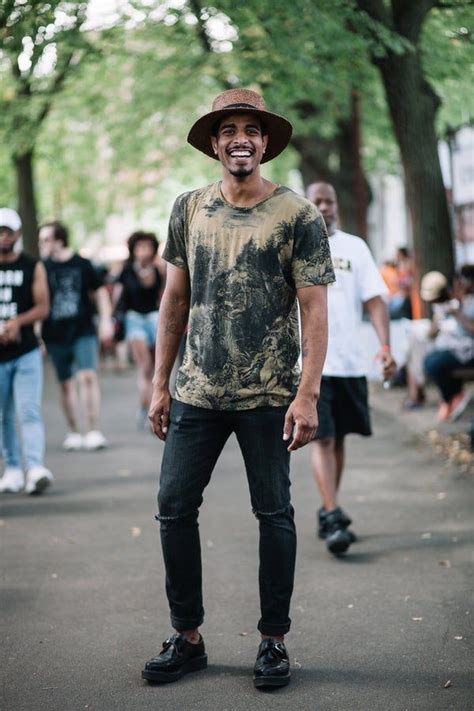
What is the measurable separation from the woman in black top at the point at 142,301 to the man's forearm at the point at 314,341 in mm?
7989

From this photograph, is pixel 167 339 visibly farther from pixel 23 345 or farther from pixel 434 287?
pixel 434 287

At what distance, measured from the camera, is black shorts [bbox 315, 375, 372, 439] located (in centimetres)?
738

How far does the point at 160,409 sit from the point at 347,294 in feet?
8.44

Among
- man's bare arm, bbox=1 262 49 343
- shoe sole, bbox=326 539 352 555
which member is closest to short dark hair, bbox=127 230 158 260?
man's bare arm, bbox=1 262 49 343

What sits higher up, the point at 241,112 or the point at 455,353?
the point at 241,112

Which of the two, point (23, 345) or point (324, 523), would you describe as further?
point (23, 345)

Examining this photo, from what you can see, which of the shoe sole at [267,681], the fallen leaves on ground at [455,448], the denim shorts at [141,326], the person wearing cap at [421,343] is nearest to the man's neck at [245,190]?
the shoe sole at [267,681]

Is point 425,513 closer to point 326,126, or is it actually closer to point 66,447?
point 66,447

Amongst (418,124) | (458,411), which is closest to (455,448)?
(458,411)

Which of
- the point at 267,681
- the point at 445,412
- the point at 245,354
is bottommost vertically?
the point at 445,412

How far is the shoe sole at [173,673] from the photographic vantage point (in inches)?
190

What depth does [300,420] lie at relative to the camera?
4711mm

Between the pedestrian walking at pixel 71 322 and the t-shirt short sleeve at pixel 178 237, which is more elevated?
the t-shirt short sleeve at pixel 178 237

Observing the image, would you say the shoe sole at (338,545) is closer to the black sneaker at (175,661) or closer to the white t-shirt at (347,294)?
the white t-shirt at (347,294)
